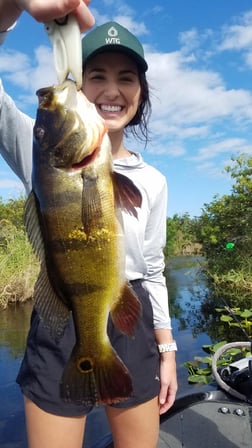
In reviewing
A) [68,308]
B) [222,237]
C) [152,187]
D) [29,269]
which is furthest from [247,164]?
[68,308]

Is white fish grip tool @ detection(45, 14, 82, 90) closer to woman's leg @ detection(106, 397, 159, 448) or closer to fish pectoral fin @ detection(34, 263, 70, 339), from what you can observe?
fish pectoral fin @ detection(34, 263, 70, 339)

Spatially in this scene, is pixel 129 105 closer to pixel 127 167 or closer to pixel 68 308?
pixel 127 167

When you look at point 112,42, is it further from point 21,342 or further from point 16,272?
point 16,272

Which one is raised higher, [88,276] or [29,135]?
[29,135]

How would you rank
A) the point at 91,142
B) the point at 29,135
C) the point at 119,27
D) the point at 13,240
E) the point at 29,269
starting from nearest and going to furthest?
the point at 91,142
the point at 29,135
the point at 119,27
the point at 29,269
the point at 13,240

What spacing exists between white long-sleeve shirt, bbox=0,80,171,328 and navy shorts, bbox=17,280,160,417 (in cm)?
12

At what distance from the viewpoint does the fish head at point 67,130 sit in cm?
146

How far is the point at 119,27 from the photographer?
6.59 feet

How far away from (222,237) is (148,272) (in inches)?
461

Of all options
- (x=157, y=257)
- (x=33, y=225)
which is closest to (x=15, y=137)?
(x=33, y=225)

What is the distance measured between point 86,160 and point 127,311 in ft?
1.87

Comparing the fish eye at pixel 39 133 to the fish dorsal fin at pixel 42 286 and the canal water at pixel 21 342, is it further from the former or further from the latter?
the canal water at pixel 21 342

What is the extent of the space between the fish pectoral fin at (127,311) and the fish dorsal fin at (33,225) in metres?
0.32

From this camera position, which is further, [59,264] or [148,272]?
[148,272]
